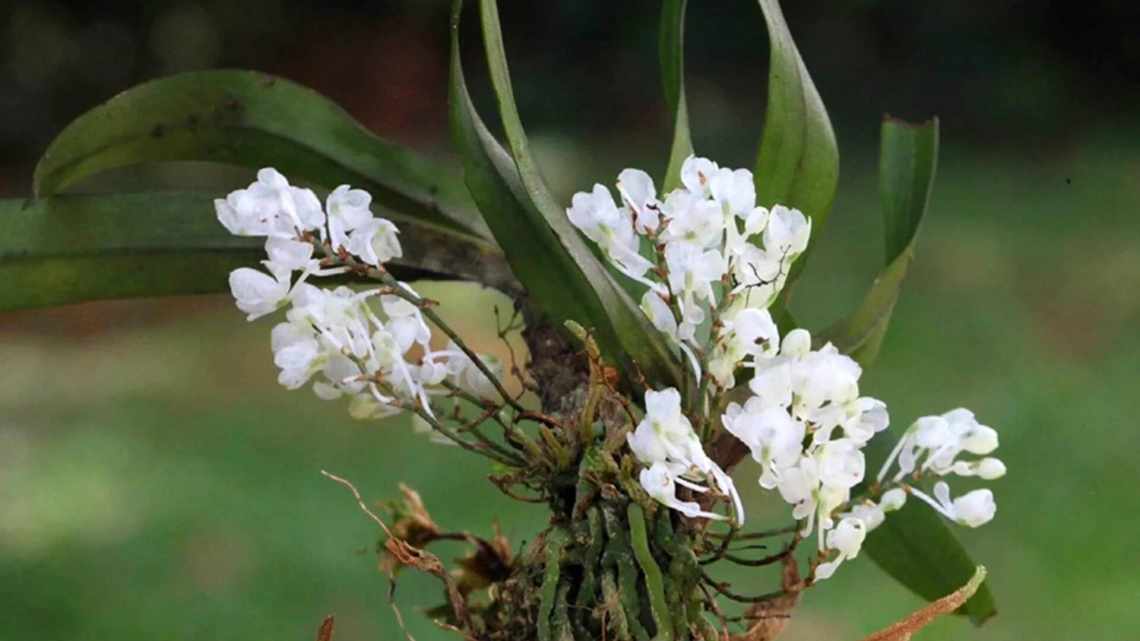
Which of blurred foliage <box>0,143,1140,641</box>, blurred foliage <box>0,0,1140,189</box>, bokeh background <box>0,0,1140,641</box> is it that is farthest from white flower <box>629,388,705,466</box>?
blurred foliage <box>0,0,1140,189</box>

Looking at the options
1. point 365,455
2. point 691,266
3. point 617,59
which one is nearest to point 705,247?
point 691,266

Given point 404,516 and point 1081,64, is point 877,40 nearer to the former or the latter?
point 1081,64

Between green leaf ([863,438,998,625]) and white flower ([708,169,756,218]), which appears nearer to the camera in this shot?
white flower ([708,169,756,218])

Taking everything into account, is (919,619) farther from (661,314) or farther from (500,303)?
(500,303)

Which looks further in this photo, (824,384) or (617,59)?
(617,59)

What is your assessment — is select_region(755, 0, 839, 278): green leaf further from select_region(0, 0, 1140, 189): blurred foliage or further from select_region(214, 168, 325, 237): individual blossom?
select_region(0, 0, 1140, 189): blurred foliage

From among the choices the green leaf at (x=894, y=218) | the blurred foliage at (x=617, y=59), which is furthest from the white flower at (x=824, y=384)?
the blurred foliage at (x=617, y=59)
